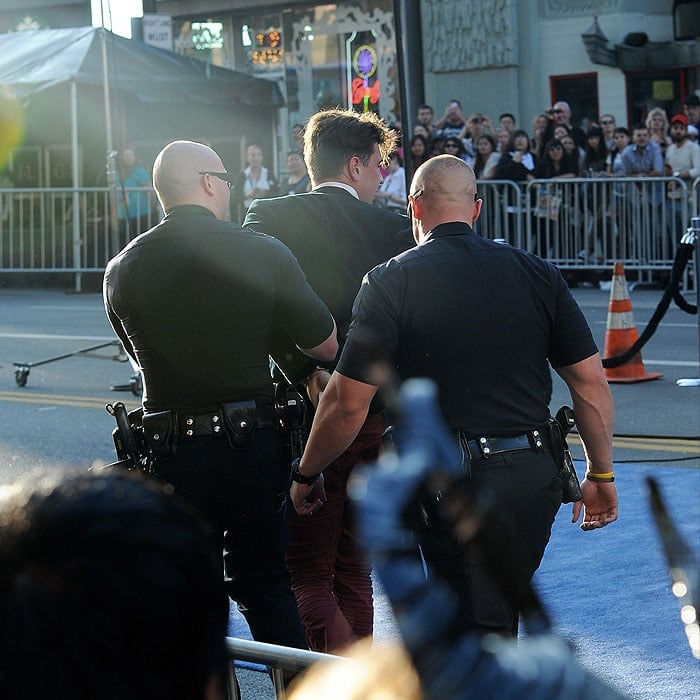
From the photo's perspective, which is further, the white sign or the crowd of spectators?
the white sign

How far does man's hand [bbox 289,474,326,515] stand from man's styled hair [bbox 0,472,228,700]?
9.33 ft

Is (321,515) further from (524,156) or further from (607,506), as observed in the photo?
(524,156)

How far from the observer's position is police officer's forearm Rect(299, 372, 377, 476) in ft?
12.3

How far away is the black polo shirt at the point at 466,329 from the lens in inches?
142

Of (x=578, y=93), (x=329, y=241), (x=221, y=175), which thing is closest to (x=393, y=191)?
(x=578, y=93)

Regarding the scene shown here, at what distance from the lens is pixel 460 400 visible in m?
3.60

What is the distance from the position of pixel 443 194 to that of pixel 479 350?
51cm

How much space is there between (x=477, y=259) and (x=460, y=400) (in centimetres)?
40

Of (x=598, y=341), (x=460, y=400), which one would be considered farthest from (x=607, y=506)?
(x=598, y=341)

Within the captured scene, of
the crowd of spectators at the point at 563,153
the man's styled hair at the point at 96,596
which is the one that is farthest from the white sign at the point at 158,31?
the man's styled hair at the point at 96,596

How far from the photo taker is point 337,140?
180 inches

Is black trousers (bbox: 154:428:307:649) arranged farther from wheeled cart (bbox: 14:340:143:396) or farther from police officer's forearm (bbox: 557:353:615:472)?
wheeled cart (bbox: 14:340:143:396)

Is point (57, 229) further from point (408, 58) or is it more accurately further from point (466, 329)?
point (466, 329)

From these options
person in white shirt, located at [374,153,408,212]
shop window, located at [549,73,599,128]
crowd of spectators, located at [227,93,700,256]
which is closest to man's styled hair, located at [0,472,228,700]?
crowd of spectators, located at [227,93,700,256]
